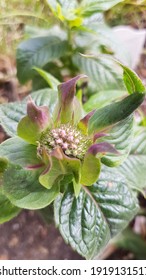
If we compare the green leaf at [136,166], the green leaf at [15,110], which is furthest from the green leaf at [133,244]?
the green leaf at [15,110]

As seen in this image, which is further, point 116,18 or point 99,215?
point 116,18

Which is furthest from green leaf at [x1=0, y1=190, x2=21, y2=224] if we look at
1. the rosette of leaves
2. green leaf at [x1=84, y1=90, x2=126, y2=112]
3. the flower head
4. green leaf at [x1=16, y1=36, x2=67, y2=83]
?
green leaf at [x1=16, y1=36, x2=67, y2=83]

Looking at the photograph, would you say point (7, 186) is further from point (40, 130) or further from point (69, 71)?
point (69, 71)

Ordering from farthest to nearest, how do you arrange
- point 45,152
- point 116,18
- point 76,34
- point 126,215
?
1. point 116,18
2. point 76,34
3. point 126,215
4. point 45,152

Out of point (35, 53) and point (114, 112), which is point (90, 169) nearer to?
Result: point (114, 112)

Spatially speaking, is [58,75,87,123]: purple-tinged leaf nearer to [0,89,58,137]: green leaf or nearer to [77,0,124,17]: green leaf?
[0,89,58,137]: green leaf

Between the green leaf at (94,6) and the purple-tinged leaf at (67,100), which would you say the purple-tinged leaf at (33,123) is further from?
the green leaf at (94,6)

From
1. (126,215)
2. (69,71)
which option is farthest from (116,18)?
(126,215)

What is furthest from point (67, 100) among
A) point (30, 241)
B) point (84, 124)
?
point (30, 241)
